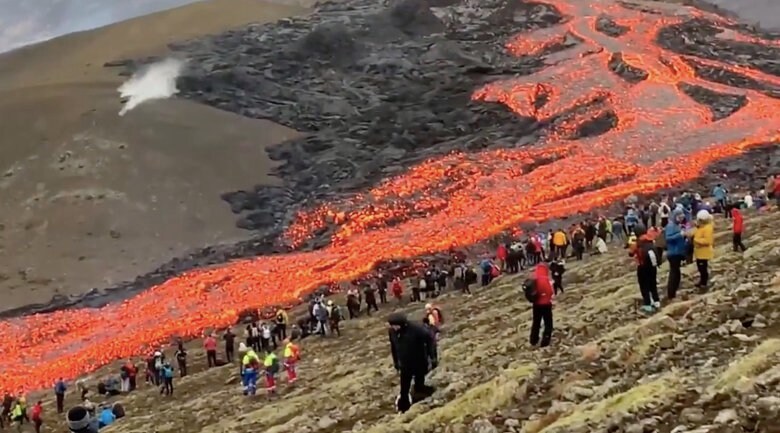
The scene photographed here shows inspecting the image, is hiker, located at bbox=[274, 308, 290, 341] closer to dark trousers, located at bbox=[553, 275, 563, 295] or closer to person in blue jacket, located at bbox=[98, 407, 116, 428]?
person in blue jacket, located at bbox=[98, 407, 116, 428]

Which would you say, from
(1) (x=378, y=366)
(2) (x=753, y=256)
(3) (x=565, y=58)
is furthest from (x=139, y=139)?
(2) (x=753, y=256)

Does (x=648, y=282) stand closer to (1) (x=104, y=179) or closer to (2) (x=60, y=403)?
(2) (x=60, y=403)

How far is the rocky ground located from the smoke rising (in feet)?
231

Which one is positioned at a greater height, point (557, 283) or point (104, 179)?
point (104, 179)

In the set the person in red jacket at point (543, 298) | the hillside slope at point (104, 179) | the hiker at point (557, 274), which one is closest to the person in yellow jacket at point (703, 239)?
the person in red jacket at point (543, 298)

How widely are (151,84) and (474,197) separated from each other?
45263 mm

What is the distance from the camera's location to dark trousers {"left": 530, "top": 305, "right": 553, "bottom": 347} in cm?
1794

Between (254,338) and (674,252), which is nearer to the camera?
(674,252)

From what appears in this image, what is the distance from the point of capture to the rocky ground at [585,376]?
1111cm

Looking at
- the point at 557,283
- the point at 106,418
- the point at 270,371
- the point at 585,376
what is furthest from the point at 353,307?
the point at 585,376

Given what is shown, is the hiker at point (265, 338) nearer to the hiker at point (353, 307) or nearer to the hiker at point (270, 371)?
the hiker at point (353, 307)

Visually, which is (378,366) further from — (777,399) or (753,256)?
(777,399)

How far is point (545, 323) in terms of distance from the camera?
18344 millimetres

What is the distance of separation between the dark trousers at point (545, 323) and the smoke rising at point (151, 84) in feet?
259
